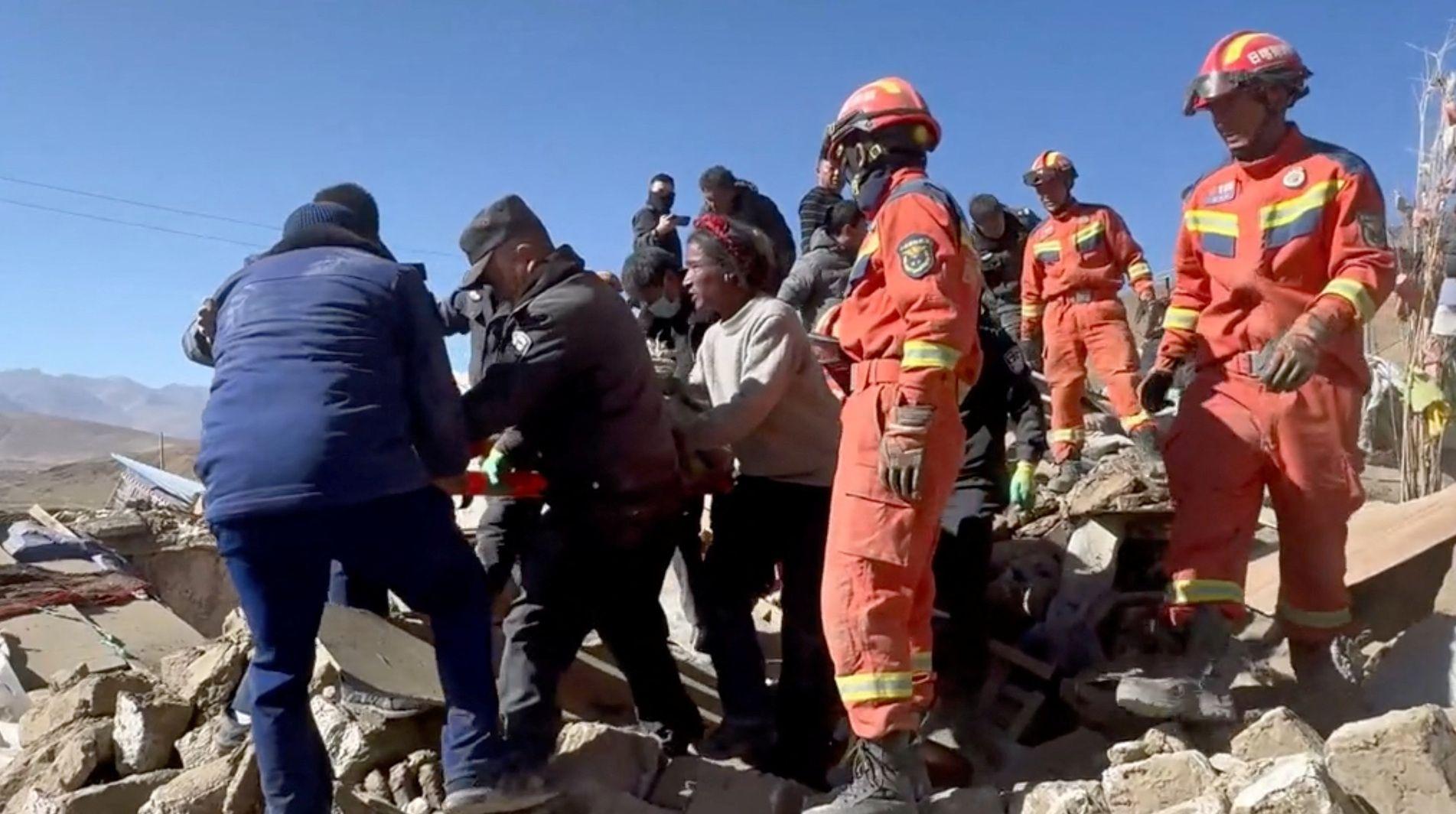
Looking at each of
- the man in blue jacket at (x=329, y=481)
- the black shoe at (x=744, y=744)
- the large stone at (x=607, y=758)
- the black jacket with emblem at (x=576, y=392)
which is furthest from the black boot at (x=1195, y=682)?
the man in blue jacket at (x=329, y=481)

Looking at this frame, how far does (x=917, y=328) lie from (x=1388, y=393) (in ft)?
19.2

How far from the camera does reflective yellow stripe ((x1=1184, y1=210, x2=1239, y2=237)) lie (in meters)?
3.77

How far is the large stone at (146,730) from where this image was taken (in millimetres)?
4025

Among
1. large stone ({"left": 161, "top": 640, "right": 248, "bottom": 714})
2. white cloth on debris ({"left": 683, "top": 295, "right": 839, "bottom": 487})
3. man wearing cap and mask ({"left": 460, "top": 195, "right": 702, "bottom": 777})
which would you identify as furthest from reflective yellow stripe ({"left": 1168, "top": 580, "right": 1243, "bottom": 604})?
large stone ({"left": 161, "top": 640, "right": 248, "bottom": 714})

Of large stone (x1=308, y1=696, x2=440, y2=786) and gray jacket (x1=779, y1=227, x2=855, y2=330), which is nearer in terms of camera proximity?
large stone (x1=308, y1=696, x2=440, y2=786)

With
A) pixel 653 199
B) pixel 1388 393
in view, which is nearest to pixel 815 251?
pixel 653 199

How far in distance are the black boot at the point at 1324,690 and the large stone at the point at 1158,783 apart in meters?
0.91

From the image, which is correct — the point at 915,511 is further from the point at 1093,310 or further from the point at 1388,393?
the point at 1388,393

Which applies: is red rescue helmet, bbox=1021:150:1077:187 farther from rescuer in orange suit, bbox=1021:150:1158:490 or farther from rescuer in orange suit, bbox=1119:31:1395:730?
rescuer in orange suit, bbox=1119:31:1395:730

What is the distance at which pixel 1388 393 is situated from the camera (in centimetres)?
777

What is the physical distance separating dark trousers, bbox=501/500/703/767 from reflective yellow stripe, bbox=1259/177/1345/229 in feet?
6.52

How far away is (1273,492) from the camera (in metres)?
3.65

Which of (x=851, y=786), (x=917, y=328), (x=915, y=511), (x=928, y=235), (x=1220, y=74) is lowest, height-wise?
(x=851, y=786)

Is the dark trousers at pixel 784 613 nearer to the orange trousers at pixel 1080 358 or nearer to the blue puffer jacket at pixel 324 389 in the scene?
the blue puffer jacket at pixel 324 389
